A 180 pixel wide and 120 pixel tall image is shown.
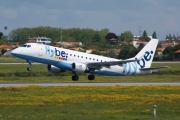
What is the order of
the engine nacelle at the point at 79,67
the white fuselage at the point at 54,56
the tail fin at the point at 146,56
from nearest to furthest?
the engine nacelle at the point at 79,67
the white fuselage at the point at 54,56
the tail fin at the point at 146,56

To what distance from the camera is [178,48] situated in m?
Answer: 160

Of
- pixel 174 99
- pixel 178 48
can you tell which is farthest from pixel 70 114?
pixel 178 48

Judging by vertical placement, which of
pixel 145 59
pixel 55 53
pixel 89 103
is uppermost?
pixel 55 53

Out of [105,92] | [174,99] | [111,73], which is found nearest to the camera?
[174,99]

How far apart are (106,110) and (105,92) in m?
9.79

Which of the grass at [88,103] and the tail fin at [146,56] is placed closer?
the grass at [88,103]

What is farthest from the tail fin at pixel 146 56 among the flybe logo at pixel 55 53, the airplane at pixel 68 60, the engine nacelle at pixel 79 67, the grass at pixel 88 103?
the grass at pixel 88 103

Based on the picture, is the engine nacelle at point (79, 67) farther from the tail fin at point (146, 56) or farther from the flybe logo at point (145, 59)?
the flybe logo at point (145, 59)

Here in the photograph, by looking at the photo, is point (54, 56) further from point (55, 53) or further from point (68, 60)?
point (68, 60)

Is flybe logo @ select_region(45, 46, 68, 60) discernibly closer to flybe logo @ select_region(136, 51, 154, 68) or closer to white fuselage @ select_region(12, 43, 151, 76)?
white fuselage @ select_region(12, 43, 151, 76)

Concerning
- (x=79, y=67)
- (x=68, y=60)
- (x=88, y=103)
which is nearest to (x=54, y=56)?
(x=68, y=60)

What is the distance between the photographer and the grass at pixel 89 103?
1128 inches

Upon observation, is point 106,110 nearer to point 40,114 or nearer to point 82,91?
point 40,114

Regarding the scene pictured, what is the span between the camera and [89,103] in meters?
34.0
